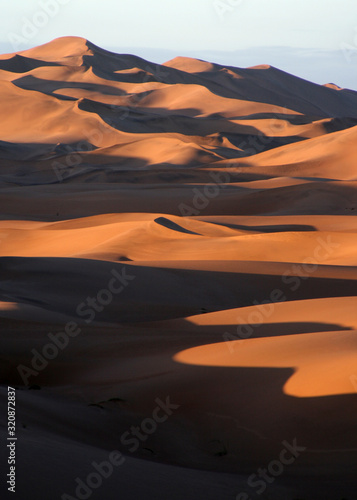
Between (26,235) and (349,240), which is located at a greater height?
(349,240)

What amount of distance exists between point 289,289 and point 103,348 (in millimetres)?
3530

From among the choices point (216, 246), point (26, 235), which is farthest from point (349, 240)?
point (26, 235)

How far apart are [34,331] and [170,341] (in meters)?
1.24

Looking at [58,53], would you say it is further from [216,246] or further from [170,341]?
[170,341]

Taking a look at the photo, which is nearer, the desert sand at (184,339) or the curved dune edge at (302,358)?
the desert sand at (184,339)

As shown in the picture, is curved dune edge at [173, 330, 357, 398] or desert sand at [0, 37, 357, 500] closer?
desert sand at [0, 37, 357, 500]

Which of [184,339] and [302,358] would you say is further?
[184,339]

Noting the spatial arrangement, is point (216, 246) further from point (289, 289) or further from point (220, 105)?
point (220, 105)

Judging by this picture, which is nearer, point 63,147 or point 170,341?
point 170,341

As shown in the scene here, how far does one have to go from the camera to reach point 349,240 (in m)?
12.0

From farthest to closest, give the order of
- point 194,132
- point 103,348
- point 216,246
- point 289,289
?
1. point 194,132
2. point 216,246
3. point 289,289
4. point 103,348

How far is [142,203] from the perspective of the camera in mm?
20031

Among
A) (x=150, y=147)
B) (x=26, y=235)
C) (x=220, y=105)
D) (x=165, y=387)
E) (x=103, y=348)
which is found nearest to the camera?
(x=165, y=387)

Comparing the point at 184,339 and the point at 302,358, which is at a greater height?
the point at 302,358
